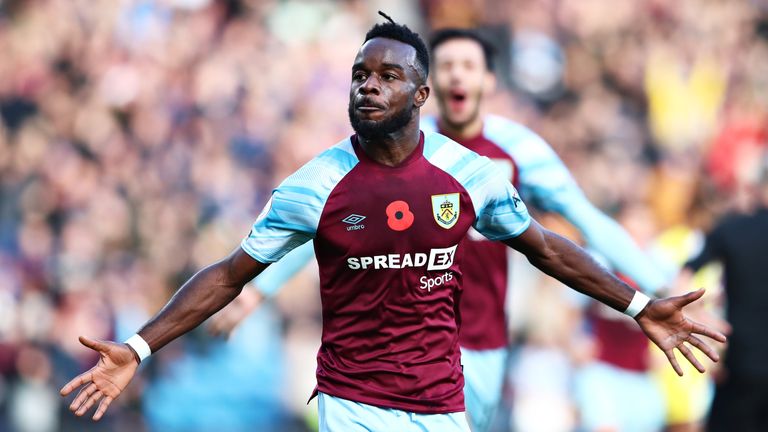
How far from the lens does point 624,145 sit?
45.6ft

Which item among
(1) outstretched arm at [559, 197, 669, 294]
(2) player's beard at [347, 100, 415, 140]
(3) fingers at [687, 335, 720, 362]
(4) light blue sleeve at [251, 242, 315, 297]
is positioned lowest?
(1) outstretched arm at [559, 197, 669, 294]

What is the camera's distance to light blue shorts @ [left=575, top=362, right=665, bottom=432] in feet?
33.5

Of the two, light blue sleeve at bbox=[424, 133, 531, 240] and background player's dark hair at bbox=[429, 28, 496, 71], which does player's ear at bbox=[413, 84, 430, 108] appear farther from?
background player's dark hair at bbox=[429, 28, 496, 71]

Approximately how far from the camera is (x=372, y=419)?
5.34 m

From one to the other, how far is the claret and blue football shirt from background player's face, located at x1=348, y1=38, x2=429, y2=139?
18 centimetres

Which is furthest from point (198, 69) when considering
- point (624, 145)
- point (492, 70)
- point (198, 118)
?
point (492, 70)

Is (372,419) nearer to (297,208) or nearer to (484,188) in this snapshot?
(297,208)

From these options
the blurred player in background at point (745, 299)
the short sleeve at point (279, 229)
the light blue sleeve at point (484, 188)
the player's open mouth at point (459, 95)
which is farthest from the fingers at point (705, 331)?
the blurred player in background at point (745, 299)

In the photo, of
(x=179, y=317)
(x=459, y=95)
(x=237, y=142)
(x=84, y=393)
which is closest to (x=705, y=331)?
(x=179, y=317)

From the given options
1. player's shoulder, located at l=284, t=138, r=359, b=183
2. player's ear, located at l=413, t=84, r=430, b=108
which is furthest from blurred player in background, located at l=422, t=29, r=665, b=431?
player's shoulder, located at l=284, t=138, r=359, b=183

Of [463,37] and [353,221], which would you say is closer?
[353,221]

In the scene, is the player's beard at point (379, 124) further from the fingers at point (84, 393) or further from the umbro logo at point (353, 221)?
the fingers at point (84, 393)

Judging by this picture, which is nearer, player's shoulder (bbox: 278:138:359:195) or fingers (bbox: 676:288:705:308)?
player's shoulder (bbox: 278:138:359:195)

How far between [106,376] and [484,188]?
5.68ft
